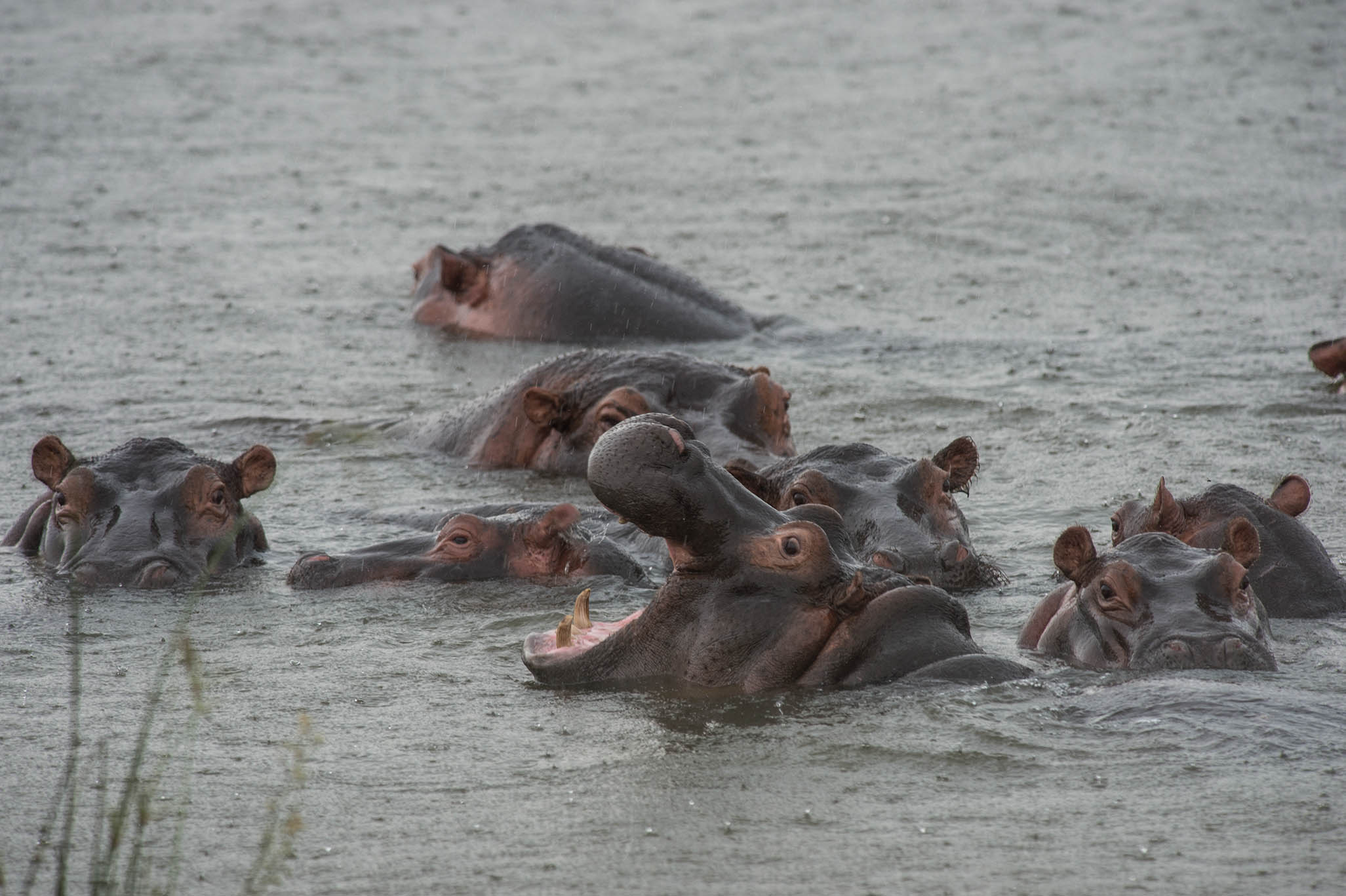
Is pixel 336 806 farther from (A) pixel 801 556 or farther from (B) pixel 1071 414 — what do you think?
(B) pixel 1071 414

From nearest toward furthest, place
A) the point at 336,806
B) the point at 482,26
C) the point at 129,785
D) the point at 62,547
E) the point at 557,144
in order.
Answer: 1. the point at 129,785
2. the point at 336,806
3. the point at 62,547
4. the point at 557,144
5. the point at 482,26

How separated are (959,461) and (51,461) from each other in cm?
356

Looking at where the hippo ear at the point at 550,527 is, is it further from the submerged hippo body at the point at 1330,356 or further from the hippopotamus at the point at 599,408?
the submerged hippo body at the point at 1330,356

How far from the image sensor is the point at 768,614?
5.29 metres

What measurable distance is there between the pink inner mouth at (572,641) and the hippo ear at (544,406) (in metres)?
3.38

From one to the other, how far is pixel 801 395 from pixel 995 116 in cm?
1009

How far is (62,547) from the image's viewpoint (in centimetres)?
729

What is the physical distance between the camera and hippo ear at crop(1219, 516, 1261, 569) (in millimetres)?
6059

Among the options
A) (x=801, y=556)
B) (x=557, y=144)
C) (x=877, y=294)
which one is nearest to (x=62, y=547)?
(x=801, y=556)

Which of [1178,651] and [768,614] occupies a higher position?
[768,614]

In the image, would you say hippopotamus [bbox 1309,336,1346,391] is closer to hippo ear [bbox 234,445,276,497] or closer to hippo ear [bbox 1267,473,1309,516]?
hippo ear [bbox 1267,473,1309,516]

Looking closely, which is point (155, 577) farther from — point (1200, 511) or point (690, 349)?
point (690, 349)

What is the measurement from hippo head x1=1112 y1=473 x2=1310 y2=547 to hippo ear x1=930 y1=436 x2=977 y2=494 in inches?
32.0

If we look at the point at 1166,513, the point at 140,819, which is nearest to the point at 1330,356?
the point at 1166,513
